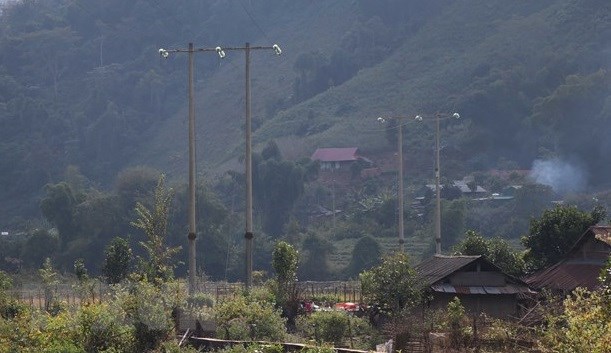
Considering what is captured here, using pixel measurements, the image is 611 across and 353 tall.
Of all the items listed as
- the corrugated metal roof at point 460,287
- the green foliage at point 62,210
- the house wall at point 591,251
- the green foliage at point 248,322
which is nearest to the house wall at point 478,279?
the corrugated metal roof at point 460,287

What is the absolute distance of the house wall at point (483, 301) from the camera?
36031mm

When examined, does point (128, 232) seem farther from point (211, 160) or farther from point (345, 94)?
point (345, 94)

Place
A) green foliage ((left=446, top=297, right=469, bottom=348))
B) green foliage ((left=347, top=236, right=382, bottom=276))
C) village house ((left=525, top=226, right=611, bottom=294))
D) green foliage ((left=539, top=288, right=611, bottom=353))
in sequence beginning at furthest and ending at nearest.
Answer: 1. green foliage ((left=347, top=236, right=382, bottom=276))
2. village house ((left=525, top=226, right=611, bottom=294))
3. green foliage ((left=446, top=297, right=469, bottom=348))
4. green foliage ((left=539, top=288, right=611, bottom=353))

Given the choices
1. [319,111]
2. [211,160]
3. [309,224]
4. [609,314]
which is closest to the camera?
[609,314]

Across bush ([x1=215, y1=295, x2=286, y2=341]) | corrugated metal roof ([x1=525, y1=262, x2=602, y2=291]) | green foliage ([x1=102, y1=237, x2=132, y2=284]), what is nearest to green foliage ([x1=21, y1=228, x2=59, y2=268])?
green foliage ([x1=102, y1=237, x2=132, y2=284])

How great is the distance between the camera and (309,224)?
98812 mm

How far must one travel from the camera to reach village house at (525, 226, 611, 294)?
3639cm

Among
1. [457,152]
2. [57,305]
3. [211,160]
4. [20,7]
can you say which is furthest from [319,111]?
[57,305]

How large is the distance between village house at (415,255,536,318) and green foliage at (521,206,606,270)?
24.9 feet

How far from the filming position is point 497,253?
4472cm

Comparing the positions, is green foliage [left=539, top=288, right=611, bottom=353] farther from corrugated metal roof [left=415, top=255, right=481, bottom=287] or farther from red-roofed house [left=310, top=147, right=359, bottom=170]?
red-roofed house [left=310, top=147, right=359, bottom=170]

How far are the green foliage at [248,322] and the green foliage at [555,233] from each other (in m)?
16.4

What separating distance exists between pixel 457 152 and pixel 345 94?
971 inches

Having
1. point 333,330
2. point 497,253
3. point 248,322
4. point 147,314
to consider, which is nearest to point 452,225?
point 497,253
